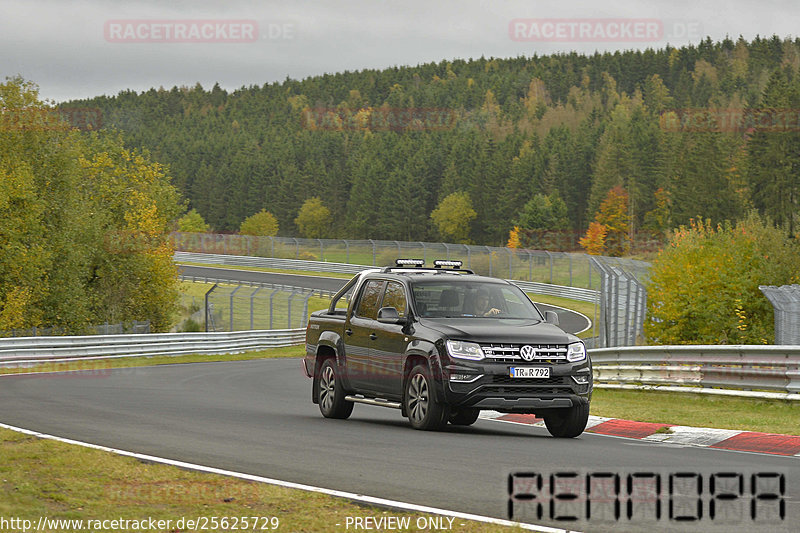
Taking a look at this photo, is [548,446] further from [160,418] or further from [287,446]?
[160,418]

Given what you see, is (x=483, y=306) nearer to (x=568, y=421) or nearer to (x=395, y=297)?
(x=395, y=297)

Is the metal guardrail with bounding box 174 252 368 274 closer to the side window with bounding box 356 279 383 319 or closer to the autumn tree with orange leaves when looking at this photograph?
the autumn tree with orange leaves

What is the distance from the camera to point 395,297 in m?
13.7

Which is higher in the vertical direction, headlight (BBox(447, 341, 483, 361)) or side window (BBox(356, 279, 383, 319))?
side window (BBox(356, 279, 383, 319))

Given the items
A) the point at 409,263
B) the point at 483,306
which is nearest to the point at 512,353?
the point at 483,306

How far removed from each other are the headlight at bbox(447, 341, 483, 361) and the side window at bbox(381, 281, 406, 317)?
50.0 inches

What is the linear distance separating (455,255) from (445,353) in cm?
5488

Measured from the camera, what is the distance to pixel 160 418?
13.7 meters

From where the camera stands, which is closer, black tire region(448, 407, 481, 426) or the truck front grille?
the truck front grille

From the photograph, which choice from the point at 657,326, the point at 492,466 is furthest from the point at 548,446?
the point at 657,326

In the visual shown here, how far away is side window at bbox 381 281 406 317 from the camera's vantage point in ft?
44.4

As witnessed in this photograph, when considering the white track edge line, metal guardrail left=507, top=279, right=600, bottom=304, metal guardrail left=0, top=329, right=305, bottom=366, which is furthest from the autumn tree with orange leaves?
the white track edge line

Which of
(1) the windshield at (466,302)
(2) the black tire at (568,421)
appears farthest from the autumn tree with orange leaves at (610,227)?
(2) the black tire at (568,421)

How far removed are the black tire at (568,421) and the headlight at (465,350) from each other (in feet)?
4.35
